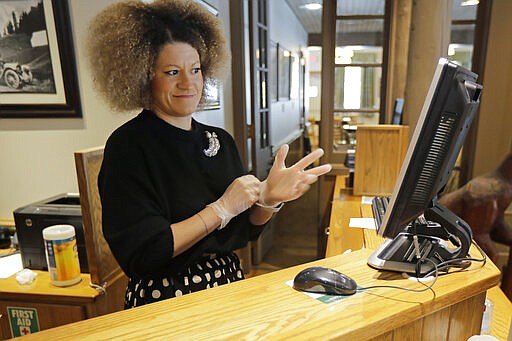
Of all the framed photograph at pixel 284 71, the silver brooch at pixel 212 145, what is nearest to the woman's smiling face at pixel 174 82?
the silver brooch at pixel 212 145

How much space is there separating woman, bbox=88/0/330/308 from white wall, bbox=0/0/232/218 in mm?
695

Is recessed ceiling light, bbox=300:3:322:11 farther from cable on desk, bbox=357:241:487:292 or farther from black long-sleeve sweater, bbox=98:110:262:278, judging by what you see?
cable on desk, bbox=357:241:487:292

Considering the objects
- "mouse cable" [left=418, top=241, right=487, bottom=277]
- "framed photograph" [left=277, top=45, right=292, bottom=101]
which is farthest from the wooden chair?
"framed photograph" [left=277, top=45, right=292, bottom=101]

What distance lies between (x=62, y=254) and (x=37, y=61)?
94cm

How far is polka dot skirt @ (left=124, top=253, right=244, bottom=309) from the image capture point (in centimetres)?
103

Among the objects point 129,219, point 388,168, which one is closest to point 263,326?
point 129,219

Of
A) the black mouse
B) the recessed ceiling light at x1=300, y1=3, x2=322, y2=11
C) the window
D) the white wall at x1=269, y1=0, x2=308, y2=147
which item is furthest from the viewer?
the recessed ceiling light at x1=300, y1=3, x2=322, y2=11

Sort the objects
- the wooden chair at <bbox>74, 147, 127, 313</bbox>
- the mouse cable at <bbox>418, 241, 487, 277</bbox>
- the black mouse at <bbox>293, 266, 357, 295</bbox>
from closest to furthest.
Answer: the black mouse at <bbox>293, 266, 357, 295</bbox>
the mouse cable at <bbox>418, 241, 487, 277</bbox>
the wooden chair at <bbox>74, 147, 127, 313</bbox>

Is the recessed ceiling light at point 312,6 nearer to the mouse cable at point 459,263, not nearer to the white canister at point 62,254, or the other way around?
the white canister at point 62,254

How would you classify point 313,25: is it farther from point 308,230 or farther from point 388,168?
point 388,168

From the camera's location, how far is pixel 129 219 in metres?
0.91

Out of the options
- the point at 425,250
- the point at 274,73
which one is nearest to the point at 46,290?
the point at 425,250

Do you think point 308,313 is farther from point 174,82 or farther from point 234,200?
point 174,82

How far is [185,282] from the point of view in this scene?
1047mm
